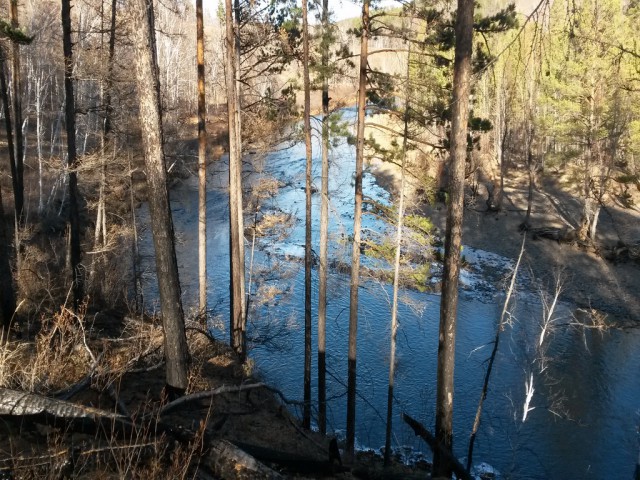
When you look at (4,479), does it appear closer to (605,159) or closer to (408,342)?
(408,342)

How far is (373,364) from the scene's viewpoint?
16.5 meters

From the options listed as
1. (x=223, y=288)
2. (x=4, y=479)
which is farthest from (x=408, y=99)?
(x=223, y=288)

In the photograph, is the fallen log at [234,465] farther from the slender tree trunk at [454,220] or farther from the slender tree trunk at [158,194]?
the slender tree trunk at [454,220]

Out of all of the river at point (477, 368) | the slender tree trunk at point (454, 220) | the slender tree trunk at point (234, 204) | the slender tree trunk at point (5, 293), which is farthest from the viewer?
the river at point (477, 368)

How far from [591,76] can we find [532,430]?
1764 centimetres

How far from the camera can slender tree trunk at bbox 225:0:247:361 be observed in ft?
41.7

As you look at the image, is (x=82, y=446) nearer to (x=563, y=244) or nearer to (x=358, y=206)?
(x=358, y=206)

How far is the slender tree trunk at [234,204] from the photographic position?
12.7m

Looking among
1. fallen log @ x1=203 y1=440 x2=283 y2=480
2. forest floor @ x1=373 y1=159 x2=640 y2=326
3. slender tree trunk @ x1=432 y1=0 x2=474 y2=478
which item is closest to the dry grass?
fallen log @ x1=203 y1=440 x2=283 y2=480

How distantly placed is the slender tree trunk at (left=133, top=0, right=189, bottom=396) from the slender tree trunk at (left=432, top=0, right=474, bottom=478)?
3.73m

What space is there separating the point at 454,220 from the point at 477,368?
10619 mm

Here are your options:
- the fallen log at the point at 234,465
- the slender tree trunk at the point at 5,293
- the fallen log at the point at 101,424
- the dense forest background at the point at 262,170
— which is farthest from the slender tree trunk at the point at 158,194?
the slender tree trunk at the point at 5,293

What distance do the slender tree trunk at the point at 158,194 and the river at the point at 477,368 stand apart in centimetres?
683

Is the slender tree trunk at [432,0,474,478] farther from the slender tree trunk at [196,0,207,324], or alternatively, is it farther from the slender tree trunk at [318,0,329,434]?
the slender tree trunk at [196,0,207,324]
